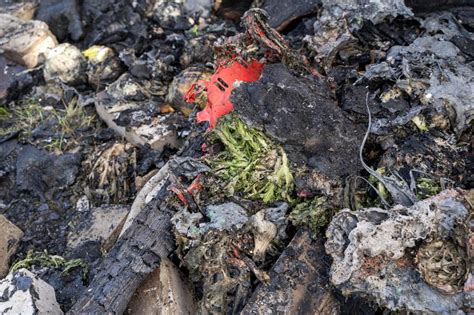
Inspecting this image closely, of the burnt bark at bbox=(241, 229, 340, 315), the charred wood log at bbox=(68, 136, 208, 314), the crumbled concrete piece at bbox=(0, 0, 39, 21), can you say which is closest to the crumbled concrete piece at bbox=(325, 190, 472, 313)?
the burnt bark at bbox=(241, 229, 340, 315)

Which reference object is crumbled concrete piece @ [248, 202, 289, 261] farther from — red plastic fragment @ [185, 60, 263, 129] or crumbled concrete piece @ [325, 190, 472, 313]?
red plastic fragment @ [185, 60, 263, 129]

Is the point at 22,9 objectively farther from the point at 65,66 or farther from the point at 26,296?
the point at 26,296

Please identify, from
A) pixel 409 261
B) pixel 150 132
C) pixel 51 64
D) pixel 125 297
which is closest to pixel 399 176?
pixel 409 261

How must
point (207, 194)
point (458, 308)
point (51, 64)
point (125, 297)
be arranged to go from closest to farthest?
1. point (458, 308)
2. point (125, 297)
3. point (207, 194)
4. point (51, 64)

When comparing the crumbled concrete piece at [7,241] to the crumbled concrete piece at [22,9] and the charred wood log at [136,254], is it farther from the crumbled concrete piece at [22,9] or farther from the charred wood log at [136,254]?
the crumbled concrete piece at [22,9]

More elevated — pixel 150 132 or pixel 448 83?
pixel 448 83

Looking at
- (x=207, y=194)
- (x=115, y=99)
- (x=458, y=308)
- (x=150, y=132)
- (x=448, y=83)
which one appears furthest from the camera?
(x=115, y=99)

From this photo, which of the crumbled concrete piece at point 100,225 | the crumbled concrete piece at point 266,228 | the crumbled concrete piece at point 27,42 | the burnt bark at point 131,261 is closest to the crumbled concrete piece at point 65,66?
the crumbled concrete piece at point 27,42

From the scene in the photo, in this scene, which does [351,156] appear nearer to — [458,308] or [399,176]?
[399,176]
